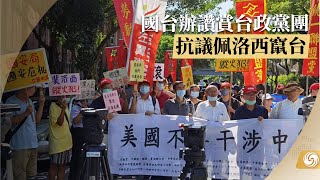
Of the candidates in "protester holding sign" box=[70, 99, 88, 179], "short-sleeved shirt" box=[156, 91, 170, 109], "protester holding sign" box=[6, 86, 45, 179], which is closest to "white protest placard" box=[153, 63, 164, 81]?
"short-sleeved shirt" box=[156, 91, 170, 109]

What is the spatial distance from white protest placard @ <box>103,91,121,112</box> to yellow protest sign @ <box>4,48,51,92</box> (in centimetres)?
71

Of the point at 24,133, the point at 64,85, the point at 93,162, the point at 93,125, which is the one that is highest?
the point at 64,85

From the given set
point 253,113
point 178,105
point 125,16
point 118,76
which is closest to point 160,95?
point 118,76

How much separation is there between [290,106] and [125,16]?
246 centimetres

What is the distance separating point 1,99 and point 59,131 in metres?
0.94

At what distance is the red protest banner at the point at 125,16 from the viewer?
755cm

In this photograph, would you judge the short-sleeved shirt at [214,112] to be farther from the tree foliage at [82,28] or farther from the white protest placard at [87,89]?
the tree foliage at [82,28]

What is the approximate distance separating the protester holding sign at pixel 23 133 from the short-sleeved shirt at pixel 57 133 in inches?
6.9

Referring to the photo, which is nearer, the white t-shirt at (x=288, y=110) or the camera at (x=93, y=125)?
the camera at (x=93, y=125)

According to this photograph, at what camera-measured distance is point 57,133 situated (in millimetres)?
6773

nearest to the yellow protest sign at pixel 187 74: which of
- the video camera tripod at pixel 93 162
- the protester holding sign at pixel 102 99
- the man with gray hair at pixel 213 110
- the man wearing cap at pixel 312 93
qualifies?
the man with gray hair at pixel 213 110

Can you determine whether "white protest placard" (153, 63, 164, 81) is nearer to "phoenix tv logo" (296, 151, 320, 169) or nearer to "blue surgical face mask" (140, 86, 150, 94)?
"blue surgical face mask" (140, 86, 150, 94)

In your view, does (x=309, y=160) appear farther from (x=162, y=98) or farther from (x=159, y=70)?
(x=159, y=70)

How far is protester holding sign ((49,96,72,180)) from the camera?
6730 mm
